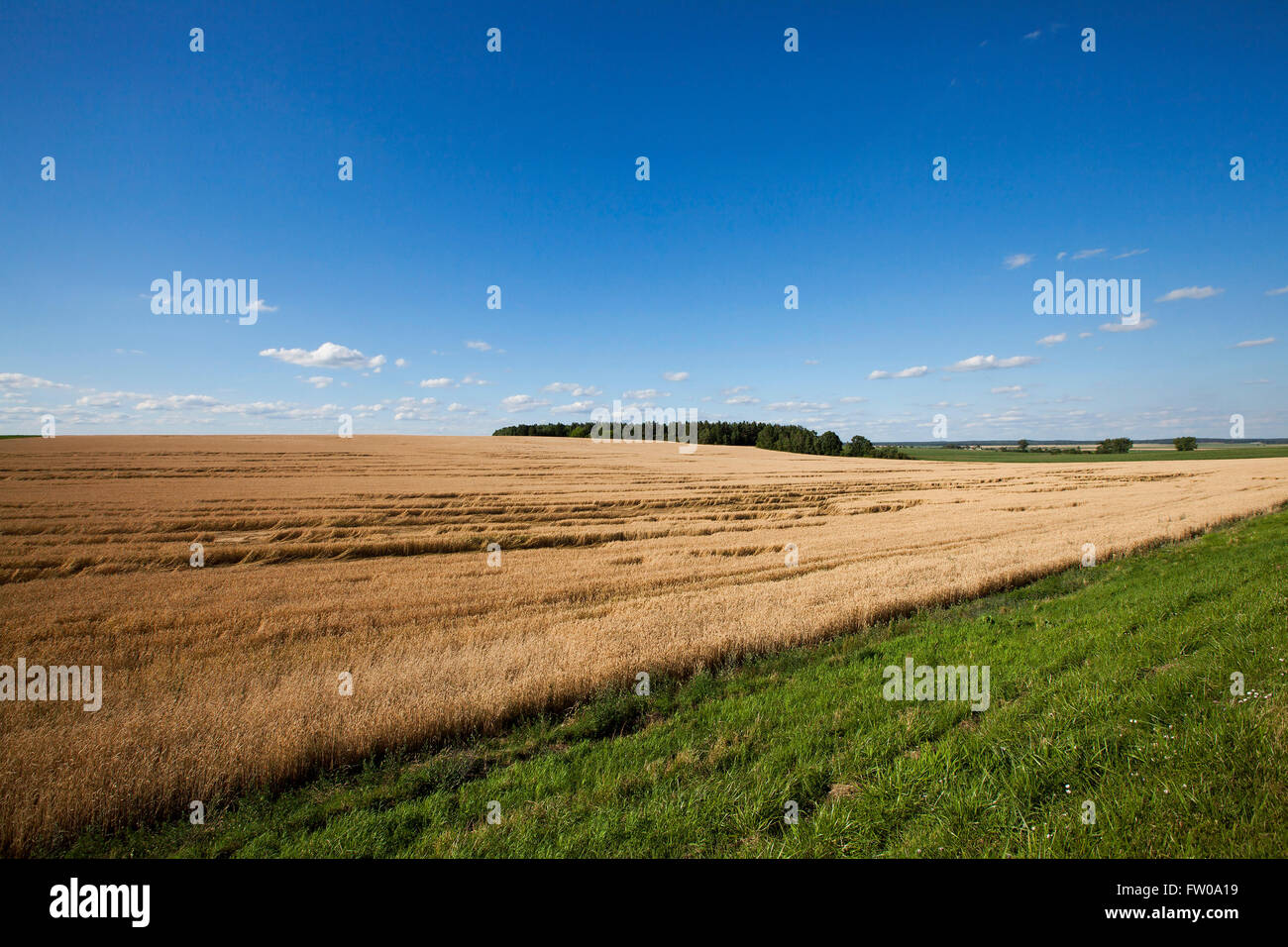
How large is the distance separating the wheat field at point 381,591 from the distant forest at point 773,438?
247ft

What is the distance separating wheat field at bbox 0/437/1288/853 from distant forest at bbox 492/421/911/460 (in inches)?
Result: 2961

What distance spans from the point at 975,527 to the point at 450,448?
5508 centimetres

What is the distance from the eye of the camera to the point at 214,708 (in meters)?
7.73

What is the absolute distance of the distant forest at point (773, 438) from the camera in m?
114

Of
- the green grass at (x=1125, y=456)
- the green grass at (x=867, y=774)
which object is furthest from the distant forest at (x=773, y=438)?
the green grass at (x=867, y=774)

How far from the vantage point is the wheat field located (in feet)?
22.5

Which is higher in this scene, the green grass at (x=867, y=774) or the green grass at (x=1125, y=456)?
the green grass at (x=1125, y=456)

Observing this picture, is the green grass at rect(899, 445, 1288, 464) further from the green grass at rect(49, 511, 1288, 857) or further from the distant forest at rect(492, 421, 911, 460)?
the green grass at rect(49, 511, 1288, 857)

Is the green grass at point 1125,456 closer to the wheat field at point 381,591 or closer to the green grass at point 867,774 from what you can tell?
the wheat field at point 381,591

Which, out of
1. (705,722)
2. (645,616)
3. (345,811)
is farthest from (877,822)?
(645,616)

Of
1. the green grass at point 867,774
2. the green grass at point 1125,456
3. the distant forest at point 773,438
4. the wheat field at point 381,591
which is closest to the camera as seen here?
the green grass at point 867,774

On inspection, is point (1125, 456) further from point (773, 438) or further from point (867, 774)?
point (867, 774)

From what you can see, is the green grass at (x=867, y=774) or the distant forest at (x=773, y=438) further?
the distant forest at (x=773, y=438)
